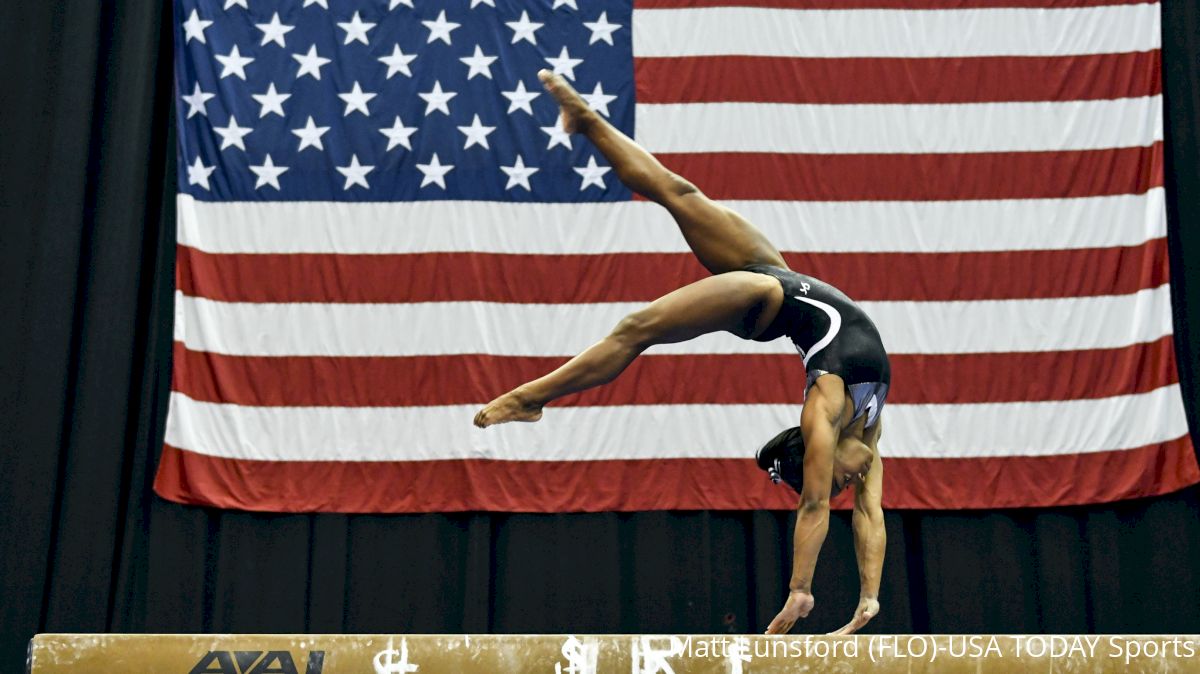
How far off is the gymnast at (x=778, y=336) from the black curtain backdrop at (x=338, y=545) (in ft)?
8.50

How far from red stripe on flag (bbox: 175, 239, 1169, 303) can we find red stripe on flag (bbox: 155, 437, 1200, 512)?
0.97 meters

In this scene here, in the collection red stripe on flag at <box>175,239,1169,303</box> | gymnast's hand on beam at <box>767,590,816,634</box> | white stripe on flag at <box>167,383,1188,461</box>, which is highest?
red stripe on flag at <box>175,239,1169,303</box>

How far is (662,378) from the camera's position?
7.45 metres

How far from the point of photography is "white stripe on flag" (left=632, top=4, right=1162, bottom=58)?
25.6 ft

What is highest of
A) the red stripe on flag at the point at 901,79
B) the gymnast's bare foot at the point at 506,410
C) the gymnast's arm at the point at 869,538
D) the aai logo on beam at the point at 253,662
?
the red stripe on flag at the point at 901,79

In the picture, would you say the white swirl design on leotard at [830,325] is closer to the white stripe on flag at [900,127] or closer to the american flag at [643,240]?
the american flag at [643,240]

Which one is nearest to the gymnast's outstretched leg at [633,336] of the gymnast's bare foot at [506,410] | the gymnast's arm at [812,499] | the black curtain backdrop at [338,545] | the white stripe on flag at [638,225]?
the gymnast's bare foot at [506,410]

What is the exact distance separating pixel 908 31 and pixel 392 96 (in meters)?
3.16

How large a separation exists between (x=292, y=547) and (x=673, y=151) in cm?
322

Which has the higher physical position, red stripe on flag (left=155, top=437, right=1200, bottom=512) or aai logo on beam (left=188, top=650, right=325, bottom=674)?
red stripe on flag (left=155, top=437, right=1200, bottom=512)

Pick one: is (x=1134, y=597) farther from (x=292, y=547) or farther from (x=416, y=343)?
(x=292, y=547)

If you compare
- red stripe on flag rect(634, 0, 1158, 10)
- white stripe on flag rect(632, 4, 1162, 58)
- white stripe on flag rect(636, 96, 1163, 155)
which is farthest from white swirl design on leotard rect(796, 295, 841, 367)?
red stripe on flag rect(634, 0, 1158, 10)

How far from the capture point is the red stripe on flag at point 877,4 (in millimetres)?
7836

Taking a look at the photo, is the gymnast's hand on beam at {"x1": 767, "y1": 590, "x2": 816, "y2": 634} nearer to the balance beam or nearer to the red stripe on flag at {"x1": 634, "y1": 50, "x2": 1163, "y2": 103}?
the balance beam
